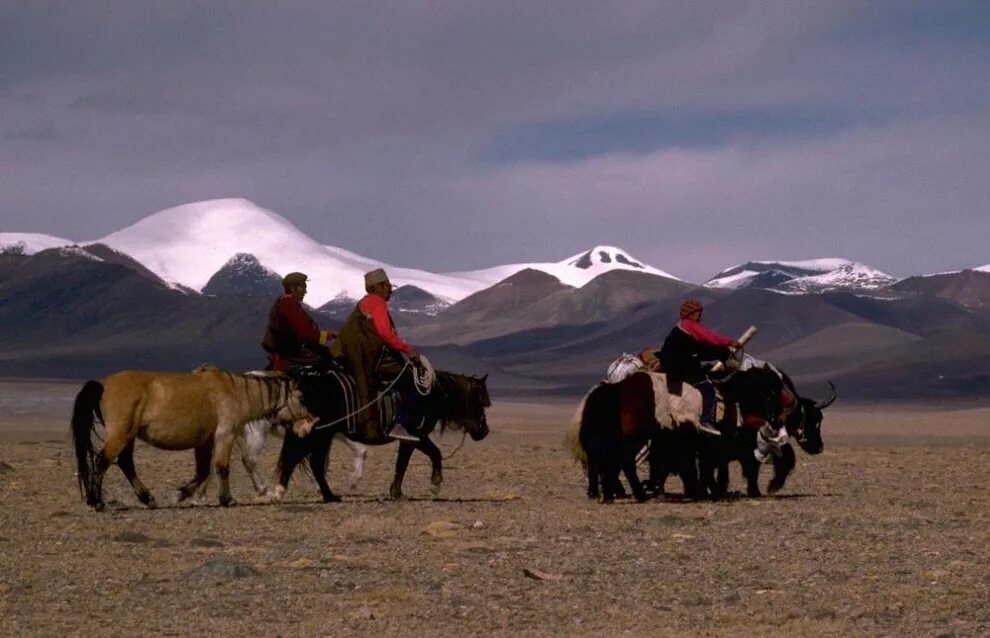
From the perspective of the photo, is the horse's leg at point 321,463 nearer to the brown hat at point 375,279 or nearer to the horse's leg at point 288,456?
the horse's leg at point 288,456

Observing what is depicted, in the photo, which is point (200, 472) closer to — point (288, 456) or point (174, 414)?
point (288, 456)

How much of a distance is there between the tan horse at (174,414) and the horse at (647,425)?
222 cm

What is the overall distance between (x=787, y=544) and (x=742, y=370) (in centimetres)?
343

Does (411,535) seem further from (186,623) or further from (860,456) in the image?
(860,456)

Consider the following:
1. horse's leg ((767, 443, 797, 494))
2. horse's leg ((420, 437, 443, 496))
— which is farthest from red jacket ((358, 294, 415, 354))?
horse's leg ((767, 443, 797, 494))

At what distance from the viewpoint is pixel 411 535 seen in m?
11.2

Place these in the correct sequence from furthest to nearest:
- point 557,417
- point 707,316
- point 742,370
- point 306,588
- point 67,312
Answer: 1. point 707,316
2. point 67,312
3. point 557,417
4. point 742,370
5. point 306,588

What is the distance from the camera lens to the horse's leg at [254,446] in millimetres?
13328

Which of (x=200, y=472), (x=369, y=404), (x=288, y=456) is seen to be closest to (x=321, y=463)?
(x=288, y=456)

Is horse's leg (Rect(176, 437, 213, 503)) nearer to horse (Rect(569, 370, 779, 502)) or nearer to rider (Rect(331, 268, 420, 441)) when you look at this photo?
rider (Rect(331, 268, 420, 441))

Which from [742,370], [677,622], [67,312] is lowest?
[677,622]

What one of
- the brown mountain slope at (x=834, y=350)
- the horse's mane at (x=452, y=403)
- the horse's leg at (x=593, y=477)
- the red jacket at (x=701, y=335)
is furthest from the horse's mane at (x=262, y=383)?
the brown mountain slope at (x=834, y=350)

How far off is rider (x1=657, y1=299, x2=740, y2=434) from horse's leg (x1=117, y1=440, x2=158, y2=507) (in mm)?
3990

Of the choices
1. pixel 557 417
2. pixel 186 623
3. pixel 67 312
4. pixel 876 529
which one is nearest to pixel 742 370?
pixel 876 529
